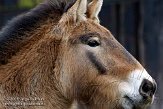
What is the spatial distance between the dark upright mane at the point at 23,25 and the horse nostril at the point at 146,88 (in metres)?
1.24

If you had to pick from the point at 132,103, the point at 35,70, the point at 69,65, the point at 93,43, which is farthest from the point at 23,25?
the point at 132,103

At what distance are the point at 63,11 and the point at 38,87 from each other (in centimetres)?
95

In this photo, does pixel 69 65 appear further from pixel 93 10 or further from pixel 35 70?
pixel 93 10

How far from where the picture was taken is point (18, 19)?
8.04 metres

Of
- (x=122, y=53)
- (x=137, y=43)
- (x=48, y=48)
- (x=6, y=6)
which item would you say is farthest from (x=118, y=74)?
(x=6, y=6)

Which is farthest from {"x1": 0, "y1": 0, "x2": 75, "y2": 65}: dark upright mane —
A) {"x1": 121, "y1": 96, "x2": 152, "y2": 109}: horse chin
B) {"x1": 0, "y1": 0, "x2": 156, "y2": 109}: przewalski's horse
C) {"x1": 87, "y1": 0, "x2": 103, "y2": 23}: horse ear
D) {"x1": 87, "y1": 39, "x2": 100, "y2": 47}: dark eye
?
{"x1": 121, "y1": 96, "x2": 152, "y2": 109}: horse chin

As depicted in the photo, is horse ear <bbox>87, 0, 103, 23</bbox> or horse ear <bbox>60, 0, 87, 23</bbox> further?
horse ear <bbox>87, 0, 103, 23</bbox>

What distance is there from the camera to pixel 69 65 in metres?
7.88

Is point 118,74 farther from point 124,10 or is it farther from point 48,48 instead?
point 124,10

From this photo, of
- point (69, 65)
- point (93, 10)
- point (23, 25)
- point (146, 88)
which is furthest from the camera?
point (93, 10)

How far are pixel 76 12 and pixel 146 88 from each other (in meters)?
1.16

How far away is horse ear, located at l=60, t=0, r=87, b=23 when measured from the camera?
8.05m

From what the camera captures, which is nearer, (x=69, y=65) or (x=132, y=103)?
(x=132, y=103)

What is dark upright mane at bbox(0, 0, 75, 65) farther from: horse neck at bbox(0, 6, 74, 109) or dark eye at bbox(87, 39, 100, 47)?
dark eye at bbox(87, 39, 100, 47)
